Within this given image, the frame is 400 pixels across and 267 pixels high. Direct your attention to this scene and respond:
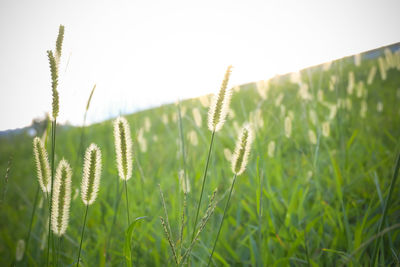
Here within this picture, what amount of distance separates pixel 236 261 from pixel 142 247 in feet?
2.13

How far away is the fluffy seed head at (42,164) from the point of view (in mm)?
789

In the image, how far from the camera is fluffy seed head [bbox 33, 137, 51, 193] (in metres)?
0.79

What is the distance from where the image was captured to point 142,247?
156cm

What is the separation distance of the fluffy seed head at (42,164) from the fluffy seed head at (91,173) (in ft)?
0.56

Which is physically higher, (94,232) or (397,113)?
(397,113)

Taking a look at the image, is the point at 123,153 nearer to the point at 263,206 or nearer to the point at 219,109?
the point at 219,109

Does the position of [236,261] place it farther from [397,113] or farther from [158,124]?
[158,124]

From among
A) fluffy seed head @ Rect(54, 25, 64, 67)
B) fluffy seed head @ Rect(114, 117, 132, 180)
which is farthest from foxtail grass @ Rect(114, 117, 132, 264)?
fluffy seed head @ Rect(54, 25, 64, 67)

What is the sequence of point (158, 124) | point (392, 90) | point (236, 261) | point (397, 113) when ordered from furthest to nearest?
1. point (158, 124)
2. point (392, 90)
3. point (397, 113)
4. point (236, 261)

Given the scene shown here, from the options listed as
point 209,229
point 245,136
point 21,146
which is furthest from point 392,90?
point 21,146

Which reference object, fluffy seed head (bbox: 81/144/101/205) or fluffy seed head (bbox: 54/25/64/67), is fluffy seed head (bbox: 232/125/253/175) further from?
fluffy seed head (bbox: 54/25/64/67)

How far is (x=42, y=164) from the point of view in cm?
80

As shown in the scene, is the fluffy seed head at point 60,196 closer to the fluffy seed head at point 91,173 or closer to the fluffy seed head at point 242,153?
the fluffy seed head at point 91,173

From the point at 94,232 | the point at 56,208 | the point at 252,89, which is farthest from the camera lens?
the point at 252,89
